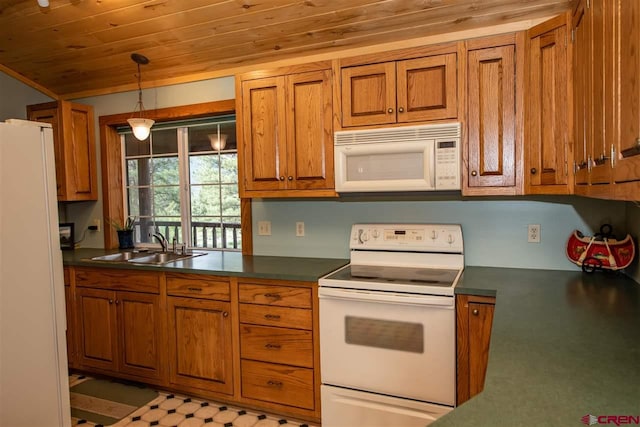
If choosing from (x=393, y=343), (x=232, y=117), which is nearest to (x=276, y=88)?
(x=232, y=117)

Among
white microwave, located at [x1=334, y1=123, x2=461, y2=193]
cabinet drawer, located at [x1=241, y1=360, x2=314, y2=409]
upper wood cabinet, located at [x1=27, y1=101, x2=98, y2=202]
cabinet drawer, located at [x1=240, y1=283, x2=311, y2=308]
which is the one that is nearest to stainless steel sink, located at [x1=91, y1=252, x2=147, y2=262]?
upper wood cabinet, located at [x1=27, y1=101, x2=98, y2=202]

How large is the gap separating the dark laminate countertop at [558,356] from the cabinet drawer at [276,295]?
0.85 metres

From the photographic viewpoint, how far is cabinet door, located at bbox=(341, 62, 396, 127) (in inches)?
90.4

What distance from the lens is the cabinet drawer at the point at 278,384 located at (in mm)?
2338

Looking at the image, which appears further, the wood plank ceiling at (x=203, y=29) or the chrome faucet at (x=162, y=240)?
the chrome faucet at (x=162, y=240)

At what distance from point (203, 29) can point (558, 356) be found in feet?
8.64

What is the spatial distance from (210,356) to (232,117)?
1.76m

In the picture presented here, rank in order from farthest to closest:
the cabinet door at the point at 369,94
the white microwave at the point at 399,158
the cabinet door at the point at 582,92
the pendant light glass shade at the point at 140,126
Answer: the pendant light glass shade at the point at 140,126 < the cabinet door at the point at 369,94 < the white microwave at the point at 399,158 < the cabinet door at the point at 582,92

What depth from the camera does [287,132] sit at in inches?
101

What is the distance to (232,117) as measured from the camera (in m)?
3.18

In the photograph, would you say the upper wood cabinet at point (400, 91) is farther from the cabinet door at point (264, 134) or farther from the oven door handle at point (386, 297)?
the oven door handle at point (386, 297)

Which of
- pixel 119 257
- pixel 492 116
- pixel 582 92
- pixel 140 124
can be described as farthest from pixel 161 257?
pixel 582 92

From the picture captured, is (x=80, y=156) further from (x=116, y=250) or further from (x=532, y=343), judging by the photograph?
(x=532, y=343)

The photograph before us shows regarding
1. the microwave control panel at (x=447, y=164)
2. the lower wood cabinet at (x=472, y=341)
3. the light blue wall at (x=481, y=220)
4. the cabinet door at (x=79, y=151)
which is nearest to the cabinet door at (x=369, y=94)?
the microwave control panel at (x=447, y=164)
